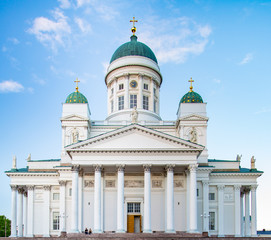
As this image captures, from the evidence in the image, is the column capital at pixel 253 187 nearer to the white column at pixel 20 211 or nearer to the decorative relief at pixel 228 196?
the decorative relief at pixel 228 196

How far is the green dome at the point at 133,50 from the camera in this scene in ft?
191

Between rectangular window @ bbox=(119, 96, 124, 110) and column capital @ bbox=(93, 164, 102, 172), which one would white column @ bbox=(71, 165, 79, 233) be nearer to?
column capital @ bbox=(93, 164, 102, 172)

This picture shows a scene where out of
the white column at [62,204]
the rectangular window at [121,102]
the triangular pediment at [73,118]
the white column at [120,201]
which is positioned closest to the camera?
the white column at [120,201]

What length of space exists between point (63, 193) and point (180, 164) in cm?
1471

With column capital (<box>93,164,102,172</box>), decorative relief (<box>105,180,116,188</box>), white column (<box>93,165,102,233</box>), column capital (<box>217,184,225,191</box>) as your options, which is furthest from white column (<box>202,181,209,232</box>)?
column capital (<box>93,164,102,172</box>)

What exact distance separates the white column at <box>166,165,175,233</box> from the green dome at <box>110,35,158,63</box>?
74.6 ft

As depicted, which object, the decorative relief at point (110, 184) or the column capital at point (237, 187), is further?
the column capital at point (237, 187)

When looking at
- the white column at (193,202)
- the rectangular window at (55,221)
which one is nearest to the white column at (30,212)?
the rectangular window at (55,221)

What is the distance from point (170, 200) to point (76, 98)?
19.5m

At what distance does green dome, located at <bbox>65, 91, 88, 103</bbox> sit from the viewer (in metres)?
51.8

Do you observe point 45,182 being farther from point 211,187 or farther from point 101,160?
point 211,187

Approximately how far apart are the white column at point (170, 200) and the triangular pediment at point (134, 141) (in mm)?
2484

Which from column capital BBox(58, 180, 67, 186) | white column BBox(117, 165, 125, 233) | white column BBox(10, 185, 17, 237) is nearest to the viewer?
white column BBox(117, 165, 125, 233)

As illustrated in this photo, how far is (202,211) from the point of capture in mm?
46469
